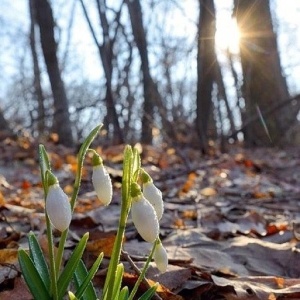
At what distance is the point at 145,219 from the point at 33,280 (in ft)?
1.04

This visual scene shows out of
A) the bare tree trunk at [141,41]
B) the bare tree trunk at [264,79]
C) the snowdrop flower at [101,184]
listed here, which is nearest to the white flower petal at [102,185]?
the snowdrop flower at [101,184]

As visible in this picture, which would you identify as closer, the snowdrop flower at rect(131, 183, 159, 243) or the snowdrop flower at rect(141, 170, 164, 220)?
the snowdrop flower at rect(131, 183, 159, 243)

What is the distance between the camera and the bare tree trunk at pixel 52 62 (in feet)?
31.2

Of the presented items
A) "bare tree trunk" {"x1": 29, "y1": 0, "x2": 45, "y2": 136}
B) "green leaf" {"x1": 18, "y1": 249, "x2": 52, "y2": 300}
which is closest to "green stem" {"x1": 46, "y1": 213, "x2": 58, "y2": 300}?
"green leaf" {"x1": 18, "y1": 249, "x2": 52, "y2": 300}

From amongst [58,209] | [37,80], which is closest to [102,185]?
[58,209]

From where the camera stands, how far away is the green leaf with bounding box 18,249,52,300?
4.01ft

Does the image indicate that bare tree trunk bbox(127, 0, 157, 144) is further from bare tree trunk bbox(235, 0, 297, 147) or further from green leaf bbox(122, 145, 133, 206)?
green leaf bbox(122, 145, 133, 206)

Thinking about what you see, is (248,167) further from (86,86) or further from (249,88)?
(86,86)

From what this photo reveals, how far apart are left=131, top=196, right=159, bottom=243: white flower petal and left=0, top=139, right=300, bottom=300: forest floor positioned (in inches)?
24.6

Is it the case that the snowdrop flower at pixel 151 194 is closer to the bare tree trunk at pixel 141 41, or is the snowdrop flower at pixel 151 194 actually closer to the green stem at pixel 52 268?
the green stem at pixel 52 268

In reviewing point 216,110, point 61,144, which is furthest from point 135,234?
point 216,110

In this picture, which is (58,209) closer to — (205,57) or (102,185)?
(102,185)

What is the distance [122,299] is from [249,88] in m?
9.26

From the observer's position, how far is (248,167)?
6.87m
